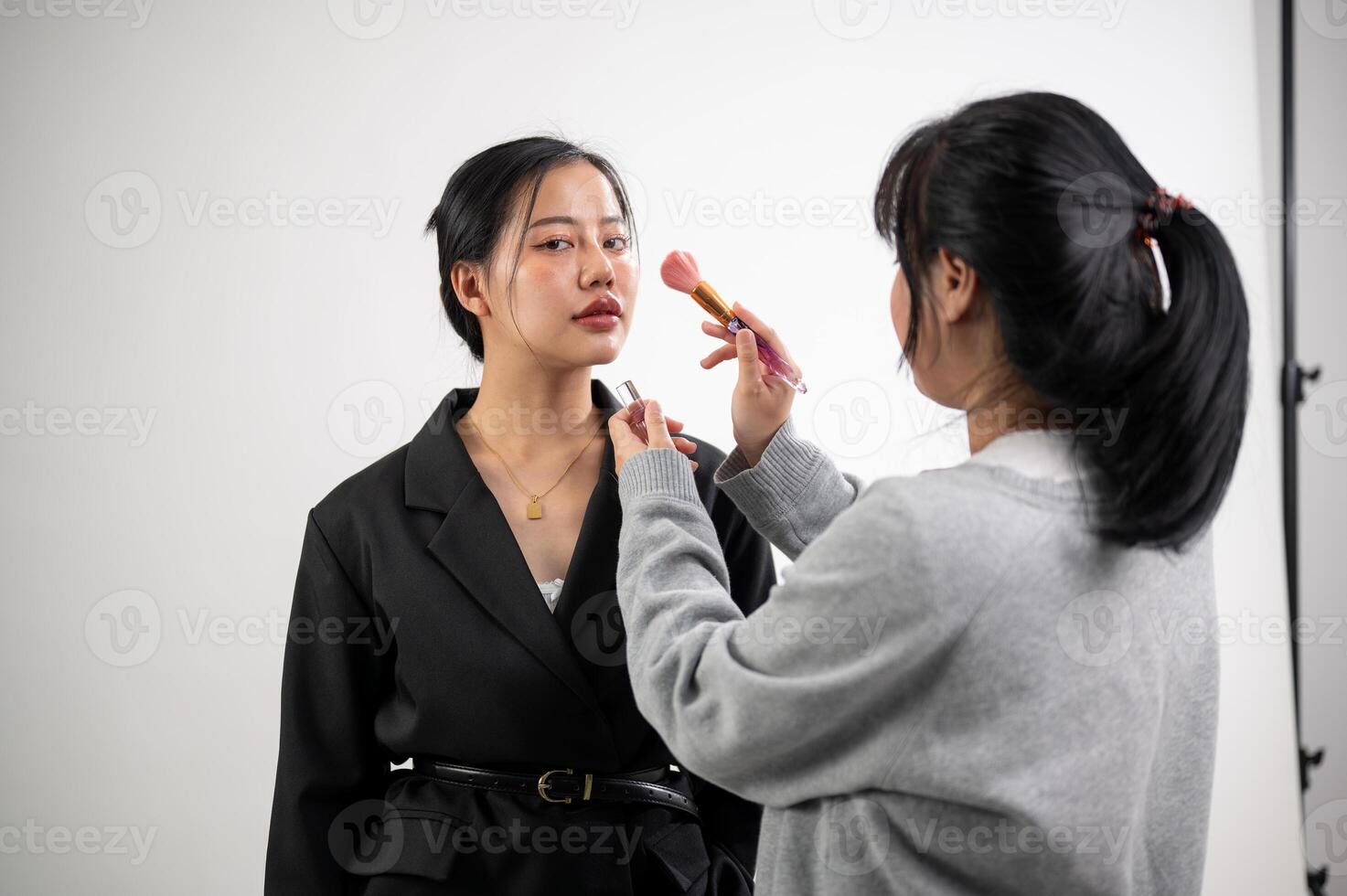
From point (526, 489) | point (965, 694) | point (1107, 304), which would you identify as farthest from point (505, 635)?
point (1107, 304)

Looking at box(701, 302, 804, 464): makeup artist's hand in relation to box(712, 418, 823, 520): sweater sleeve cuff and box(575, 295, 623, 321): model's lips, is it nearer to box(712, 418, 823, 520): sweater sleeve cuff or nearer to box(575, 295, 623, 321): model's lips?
box(712, 418, 823, 520): sweater sleeve cuff

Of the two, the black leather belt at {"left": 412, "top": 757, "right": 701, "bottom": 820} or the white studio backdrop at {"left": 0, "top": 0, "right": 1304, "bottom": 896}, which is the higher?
the white studio backdrop at {"left": 0, "top": 0, "right": 1304, "bottom": 896}

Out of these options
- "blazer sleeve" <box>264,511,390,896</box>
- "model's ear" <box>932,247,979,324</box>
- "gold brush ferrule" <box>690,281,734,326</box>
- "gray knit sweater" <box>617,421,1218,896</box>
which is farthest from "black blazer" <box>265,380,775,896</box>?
"model's ear" <box>932,247,979,324</box>

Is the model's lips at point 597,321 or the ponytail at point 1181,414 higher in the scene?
the model's lips at point 597,321

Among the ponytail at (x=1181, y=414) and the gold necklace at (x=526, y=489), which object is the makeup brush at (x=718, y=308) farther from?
the ponytail at (x=1181, y=414)

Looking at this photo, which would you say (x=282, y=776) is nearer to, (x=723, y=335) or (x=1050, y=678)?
(x=723, y=335)

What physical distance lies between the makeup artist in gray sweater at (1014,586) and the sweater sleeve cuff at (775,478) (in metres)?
0.29

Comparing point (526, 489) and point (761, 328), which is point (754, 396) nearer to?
point (761, 328)

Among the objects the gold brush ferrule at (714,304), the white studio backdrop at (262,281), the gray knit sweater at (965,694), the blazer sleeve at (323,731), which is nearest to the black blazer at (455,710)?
the blazer sleeve at (323,731)

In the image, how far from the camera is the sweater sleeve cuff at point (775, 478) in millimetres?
1150

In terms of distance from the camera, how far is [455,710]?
1.19 m

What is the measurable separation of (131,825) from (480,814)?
1185 millimetres

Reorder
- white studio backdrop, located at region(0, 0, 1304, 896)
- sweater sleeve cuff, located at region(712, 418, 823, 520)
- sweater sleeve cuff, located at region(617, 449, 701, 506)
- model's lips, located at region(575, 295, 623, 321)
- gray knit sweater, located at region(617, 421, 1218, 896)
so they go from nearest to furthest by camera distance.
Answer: gray knit sweater, located at region(617, 421, 1218, 896), sweater sleeve cuff, located at region(617, 449, 701, 506), sweater sleeve cuff, located at region(712, 418, 823, 520), model's lips, located at region(575, 295, 623, 321), white studio backdrop, located at region(0, 0, 1304, 896)

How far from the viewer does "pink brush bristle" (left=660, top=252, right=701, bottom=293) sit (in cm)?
122
